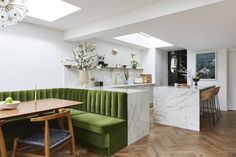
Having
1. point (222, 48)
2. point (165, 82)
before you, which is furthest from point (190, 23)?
point (165, 82)

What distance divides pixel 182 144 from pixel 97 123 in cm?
155

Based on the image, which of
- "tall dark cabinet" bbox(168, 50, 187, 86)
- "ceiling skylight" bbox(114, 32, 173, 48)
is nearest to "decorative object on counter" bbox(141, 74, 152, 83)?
"ceiling skylight" bbox(114, 32, 173, 48)

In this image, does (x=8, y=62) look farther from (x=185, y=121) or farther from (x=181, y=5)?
(x=185, y=121)

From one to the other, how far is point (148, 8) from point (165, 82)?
499cm

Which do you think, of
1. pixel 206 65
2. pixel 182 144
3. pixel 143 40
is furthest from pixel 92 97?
pixel 206 65

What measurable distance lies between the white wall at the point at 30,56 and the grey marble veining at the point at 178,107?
2537 millimetres

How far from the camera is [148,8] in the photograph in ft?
9.23

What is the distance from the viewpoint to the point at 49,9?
11.6ft

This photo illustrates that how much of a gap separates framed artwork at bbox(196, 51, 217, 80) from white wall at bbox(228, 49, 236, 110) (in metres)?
0.51

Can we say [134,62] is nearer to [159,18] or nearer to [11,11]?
[159,18]

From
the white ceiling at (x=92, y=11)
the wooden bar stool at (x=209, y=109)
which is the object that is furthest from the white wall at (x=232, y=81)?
the white ceiling at (x=92, y=11)

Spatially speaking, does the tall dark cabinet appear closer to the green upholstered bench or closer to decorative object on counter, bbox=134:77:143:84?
decorative object on counter, bbox=134:77:143:84

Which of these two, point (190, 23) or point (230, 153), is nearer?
point (230, 153)

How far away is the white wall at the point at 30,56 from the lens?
3.38 meters
